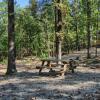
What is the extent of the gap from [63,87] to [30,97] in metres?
2.27

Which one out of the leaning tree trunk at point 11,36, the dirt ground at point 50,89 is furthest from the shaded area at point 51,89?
the leaning tree trunk at point 11,36

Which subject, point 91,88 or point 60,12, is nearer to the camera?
point 91,88

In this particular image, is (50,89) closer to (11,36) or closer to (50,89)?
(50,89)

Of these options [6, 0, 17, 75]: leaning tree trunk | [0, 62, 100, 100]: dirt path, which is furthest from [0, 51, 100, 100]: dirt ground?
[6, 0, 17, 75]: leaning tree trunk

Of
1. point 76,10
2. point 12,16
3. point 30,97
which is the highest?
point 76,10

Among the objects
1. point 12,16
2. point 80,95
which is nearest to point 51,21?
point 12,16

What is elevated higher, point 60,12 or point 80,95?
point 60,12

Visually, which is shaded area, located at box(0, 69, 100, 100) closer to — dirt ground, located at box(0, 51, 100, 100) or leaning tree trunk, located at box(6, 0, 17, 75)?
dirt ground, located at box(0, 51, 100, 100)

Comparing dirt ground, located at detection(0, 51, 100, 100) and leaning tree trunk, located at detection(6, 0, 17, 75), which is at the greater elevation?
leaning tree trunk, located at detection(6, 0, 17, 75)

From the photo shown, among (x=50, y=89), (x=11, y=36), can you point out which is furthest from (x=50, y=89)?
(x=11, y=36)

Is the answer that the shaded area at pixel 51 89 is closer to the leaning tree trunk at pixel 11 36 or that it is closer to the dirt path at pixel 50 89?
the dirt path at pixel 50 89

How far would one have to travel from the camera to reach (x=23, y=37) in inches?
1597

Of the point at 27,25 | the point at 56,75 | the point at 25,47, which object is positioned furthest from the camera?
the point at 25,47

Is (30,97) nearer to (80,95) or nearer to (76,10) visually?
(80,95)
